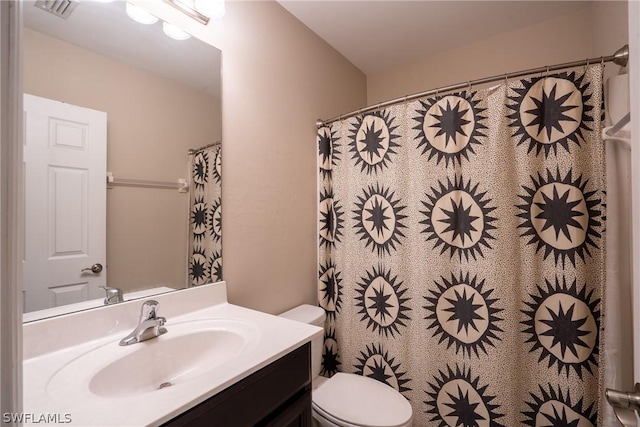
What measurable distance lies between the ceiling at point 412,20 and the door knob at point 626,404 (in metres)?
1.85

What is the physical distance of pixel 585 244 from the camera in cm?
111

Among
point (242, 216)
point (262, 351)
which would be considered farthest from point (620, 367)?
point (242, 216)

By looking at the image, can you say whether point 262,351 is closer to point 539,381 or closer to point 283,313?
point 283,313

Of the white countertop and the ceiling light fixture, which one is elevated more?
the ceiling light fixture

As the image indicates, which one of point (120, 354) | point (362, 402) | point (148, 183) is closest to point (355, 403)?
point (362, 402)

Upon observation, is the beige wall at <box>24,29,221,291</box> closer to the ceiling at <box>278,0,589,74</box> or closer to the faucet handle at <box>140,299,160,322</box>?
the faucet handle at <box>140,299,160,322</box>

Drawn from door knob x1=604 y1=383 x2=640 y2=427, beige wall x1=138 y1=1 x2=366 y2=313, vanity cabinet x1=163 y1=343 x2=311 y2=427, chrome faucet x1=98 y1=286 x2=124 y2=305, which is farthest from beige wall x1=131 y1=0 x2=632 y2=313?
door knob x1=604 y1=383 x2=640 y2=427

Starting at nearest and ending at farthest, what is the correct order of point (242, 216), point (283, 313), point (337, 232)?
point (242, 216) < point (283, 313) < point (337, 232)

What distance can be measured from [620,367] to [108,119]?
6.34ft

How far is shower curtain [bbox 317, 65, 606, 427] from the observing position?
1.12 meters

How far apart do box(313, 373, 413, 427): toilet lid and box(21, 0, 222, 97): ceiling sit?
147 cm

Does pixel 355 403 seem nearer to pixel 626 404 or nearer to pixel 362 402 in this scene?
pixel 362 402

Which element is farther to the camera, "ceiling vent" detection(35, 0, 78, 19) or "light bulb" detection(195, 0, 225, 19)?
"light bulb" detection(195, 0, 225, 19)

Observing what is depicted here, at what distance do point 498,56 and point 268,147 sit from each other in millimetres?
1685
